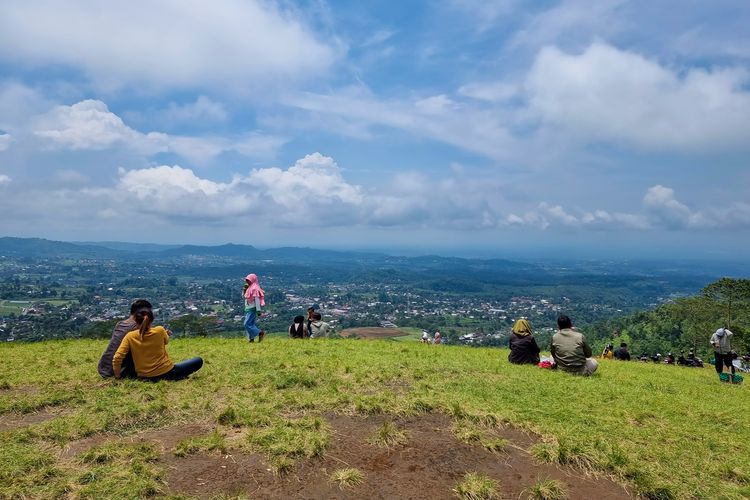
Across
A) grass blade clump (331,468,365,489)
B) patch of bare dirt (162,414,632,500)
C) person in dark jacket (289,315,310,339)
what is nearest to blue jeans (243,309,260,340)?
person in dark jacket (289,315,310,339)

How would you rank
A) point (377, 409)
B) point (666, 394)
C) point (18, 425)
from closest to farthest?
point (18, 425), point (377, 409), point (666, 394)

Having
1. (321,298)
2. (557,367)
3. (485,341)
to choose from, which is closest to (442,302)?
(321,298)

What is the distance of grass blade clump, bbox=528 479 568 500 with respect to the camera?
5.42m

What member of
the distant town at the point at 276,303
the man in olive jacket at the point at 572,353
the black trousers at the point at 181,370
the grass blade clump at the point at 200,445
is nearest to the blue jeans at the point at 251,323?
the black trousers at the point at 181,370

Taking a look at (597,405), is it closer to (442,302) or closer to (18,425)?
(18,425)

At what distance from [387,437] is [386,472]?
2.70ft

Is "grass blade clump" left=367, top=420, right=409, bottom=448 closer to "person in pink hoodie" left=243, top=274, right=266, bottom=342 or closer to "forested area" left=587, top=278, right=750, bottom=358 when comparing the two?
"person in pink hoodie" left=243, top=274, right=266, bottom=342

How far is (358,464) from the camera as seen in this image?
5996mm

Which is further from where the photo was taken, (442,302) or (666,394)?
(442,302)

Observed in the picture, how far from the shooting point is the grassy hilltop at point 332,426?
5.58m

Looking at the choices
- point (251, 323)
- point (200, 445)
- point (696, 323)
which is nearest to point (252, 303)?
point (251, 323)

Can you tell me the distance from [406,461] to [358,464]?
0.69 meters

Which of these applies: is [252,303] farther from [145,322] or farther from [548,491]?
[548,491]

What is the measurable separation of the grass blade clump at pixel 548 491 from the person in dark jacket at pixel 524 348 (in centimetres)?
775
